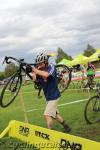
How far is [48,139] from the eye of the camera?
8.34 meters

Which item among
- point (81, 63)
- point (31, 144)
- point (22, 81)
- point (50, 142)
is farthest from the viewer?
point (81, 63)

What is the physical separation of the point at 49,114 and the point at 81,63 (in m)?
23.9

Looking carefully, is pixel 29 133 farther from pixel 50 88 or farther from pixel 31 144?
pixel 50 88

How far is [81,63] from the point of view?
33.4 meters

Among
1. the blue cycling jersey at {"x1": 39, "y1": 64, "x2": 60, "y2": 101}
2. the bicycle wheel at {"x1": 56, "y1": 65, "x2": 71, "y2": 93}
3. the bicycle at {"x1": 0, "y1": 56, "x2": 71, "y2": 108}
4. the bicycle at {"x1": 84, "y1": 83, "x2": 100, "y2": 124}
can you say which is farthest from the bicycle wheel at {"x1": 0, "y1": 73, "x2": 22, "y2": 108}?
the bicycle wheel at {"x1": 56, "y1": 65, "x2": 71, "y2": 93}

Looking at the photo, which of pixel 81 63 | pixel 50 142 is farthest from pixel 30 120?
pixel 81 63

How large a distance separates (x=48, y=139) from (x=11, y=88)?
2.77m

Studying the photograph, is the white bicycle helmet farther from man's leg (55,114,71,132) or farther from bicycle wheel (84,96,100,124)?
bicycle wheel (84,96,100,124)

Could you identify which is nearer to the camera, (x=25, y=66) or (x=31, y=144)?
(x=31, y=144)

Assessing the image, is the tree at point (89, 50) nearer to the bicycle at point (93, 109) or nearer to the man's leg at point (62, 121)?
the bicycle at point (93, 109)

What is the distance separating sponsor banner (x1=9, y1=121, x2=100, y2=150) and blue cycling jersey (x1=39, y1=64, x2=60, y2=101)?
3.01ft

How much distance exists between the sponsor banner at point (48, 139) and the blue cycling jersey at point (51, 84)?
918 millimetres

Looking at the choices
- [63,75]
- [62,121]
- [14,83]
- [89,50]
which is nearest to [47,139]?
[62,121]

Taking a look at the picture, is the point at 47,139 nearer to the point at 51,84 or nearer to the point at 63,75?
the point at 51,84
